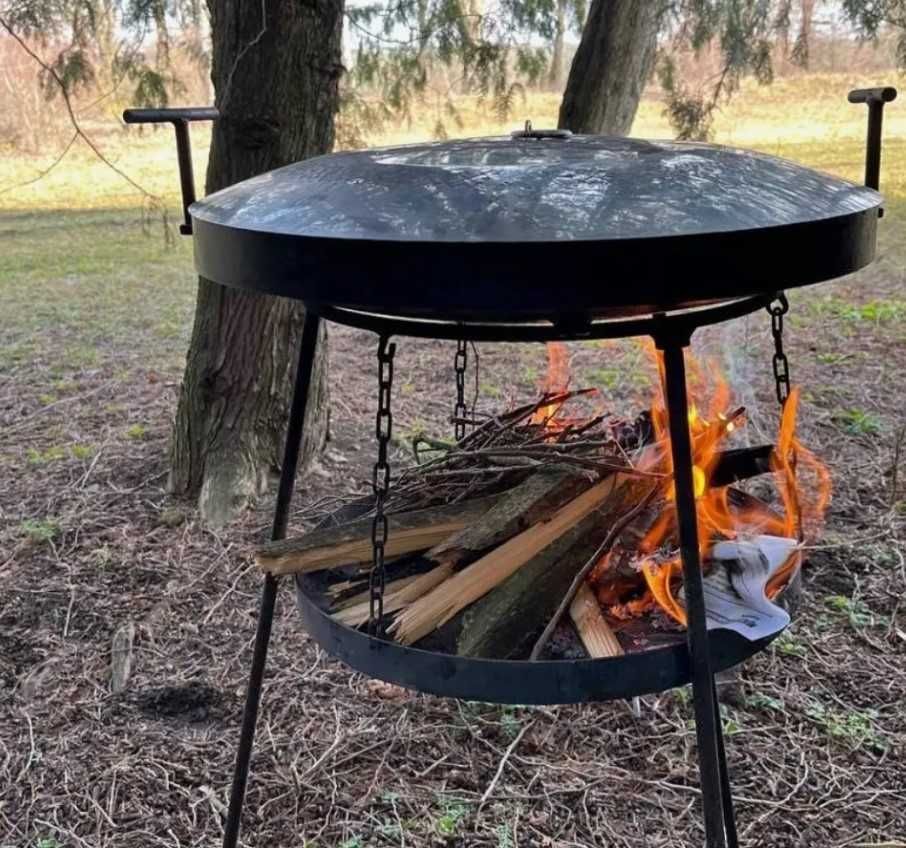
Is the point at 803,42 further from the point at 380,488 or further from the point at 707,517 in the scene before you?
the point at 380,488

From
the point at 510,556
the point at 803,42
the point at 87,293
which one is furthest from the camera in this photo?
the point at 87,293

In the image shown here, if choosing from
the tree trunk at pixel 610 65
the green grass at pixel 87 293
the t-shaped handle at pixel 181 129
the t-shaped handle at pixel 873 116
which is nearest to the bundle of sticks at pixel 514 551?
the t-shaped handle at pixel 873 116

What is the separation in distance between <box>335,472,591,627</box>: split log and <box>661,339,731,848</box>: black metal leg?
401 mm

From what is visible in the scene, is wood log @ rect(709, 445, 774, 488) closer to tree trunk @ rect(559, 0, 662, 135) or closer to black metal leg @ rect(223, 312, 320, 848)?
black metal leg @ rect(223, 312, 320, 848)

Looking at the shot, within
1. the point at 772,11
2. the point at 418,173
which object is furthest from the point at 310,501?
the point at 772,11

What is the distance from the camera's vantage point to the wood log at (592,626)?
4.75 feet

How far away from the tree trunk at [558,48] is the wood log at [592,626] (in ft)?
12.0

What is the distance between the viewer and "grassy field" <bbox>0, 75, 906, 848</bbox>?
1.86m

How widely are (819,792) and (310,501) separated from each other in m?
1.73

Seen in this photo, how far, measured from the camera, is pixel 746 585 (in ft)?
5.08

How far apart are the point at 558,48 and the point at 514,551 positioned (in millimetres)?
3975

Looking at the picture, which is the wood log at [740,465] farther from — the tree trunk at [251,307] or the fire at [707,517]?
the tree trunk at [251,307]

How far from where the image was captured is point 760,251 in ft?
3.81

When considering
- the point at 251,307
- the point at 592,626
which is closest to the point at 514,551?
the point at 592,626
